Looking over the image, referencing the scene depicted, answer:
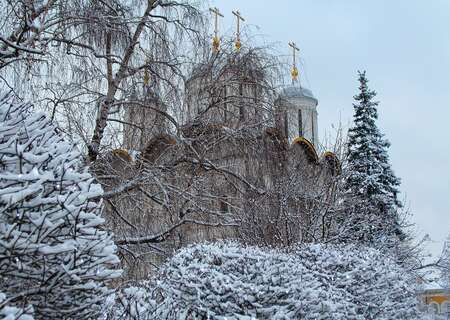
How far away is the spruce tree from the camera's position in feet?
64.5

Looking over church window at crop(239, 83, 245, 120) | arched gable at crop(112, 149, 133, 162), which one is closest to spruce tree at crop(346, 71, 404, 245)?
church window at crop(239, 83, 245, 120)

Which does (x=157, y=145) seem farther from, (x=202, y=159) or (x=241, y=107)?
(x=241, y=107)

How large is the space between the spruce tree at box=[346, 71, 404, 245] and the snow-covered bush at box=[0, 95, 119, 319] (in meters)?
15.2

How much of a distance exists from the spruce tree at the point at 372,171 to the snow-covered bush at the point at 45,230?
15.2 metres

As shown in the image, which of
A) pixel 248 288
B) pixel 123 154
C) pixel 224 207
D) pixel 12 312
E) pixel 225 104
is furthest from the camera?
pixel 224 207

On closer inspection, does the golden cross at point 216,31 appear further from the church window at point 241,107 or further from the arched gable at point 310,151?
the arched gable at point 310,151

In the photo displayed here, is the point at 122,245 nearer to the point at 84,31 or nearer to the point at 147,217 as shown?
the point at 147,217

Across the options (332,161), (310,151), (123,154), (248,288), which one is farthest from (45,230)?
(310,151)

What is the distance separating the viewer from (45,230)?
3.40m

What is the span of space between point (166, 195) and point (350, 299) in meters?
3.41

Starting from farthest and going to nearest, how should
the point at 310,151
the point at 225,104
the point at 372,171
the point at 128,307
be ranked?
the point at 372,171, the point at 310,151, the point at 225,104, the point at 128,307

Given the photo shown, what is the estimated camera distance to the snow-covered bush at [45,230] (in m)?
3.31

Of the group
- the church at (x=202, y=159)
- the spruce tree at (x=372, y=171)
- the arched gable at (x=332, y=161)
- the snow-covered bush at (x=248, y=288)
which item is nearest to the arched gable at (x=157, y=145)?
the church at (x=202, y=159)

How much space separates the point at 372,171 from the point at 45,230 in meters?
19.4
